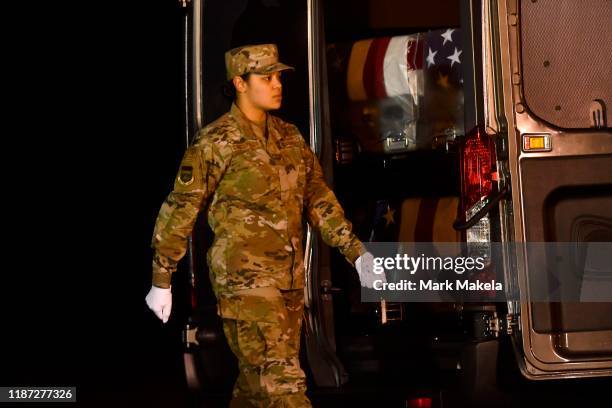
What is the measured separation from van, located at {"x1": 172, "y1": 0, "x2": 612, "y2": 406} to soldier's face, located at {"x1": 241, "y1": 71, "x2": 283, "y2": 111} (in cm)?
14

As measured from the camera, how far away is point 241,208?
561 cm

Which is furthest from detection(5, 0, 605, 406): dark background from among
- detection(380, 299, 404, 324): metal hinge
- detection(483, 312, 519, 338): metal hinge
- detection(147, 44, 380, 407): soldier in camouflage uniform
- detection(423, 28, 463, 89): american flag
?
detection(483, 312, 519, 338): metal hinge

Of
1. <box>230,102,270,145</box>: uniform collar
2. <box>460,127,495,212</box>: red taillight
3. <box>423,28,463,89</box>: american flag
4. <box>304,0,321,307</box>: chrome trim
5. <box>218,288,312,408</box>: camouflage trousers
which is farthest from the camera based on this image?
<box>423,28,463,89</box>: american flag

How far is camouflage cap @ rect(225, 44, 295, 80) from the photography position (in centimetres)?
569

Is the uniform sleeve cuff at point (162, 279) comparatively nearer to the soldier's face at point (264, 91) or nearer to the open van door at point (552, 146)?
the soldier's face at point (264, 91)

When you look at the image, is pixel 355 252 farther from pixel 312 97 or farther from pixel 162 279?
pixel 162 279

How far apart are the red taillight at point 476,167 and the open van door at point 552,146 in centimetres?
4

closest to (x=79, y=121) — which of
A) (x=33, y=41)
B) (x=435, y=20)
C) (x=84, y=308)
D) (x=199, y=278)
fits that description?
(x=33, y=41)

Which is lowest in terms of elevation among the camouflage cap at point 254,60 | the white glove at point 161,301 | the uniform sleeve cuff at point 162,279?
the white glove at point 161,301

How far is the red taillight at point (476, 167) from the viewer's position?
5.34 meters

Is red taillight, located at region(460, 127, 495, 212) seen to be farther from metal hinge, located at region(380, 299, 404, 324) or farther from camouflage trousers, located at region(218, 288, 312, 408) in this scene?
camouflage trousers, located at region(218, 288, 312, 408)

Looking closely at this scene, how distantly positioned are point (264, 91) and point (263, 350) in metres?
1.06

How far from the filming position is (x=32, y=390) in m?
7.50

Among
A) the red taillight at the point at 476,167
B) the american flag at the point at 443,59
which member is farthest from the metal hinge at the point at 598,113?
the american flag at the point at 443,59
